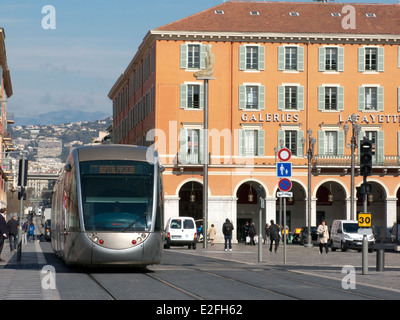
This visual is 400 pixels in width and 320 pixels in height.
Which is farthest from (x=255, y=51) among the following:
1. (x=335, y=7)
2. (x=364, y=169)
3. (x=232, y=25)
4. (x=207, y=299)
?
(x=207, y=299)

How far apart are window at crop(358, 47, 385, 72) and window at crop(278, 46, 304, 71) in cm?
447

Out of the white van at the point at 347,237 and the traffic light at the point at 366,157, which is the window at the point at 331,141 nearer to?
the white van at the point at 347,237

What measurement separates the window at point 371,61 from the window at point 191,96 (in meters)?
12.2

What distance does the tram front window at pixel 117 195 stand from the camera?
2288cm

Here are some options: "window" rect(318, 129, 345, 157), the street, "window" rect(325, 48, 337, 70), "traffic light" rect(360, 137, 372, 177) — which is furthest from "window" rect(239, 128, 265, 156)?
"traffic light" rect(360, 137, 372, 177)

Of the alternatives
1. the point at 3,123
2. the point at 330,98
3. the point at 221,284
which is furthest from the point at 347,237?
the point at 3,123

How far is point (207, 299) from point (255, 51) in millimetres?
55292

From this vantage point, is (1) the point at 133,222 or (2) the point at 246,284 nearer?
(2) the point at 246,284

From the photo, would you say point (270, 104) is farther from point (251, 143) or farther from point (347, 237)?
point (347, 237)

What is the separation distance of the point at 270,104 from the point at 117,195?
47.3 metres

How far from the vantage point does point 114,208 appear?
2305 centimetres

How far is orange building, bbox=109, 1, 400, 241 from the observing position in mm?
68625
